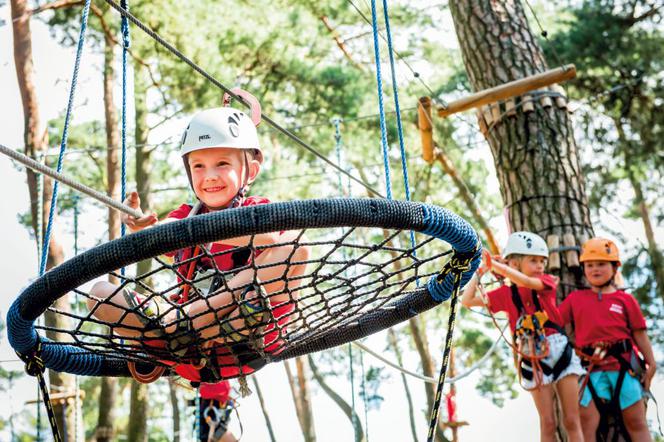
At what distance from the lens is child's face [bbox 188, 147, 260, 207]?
5.57ft

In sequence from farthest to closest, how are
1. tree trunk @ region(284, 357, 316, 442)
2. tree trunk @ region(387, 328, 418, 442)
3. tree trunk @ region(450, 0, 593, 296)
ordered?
tree trunk @ region(387, 328, 418, 442) → tree trunk @ region(284, 357, 316, 442) → tree trunk @ region(450, 0, 593, 296)

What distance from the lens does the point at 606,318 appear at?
125 inches

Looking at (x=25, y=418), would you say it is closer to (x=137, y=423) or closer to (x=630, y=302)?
(x=137, y=423)

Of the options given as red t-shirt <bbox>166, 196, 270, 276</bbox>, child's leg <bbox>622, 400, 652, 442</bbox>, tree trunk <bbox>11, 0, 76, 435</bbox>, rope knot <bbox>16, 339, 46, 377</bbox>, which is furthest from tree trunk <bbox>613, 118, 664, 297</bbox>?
rope knot <bbox>16, 339, 46, 377</bbox>

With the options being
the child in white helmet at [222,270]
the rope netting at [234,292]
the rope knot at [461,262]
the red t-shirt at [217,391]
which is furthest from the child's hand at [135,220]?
the red t-shirt at [217,391]

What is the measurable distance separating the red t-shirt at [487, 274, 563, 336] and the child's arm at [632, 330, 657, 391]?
294 mm

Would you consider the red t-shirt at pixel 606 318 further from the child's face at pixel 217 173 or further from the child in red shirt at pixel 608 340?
the child's face at pixel 217 173

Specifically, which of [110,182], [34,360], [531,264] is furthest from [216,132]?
[110,182]

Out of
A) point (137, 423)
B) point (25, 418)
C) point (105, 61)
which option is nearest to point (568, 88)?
point (105, 61)

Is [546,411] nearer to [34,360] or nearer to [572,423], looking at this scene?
[572,423]

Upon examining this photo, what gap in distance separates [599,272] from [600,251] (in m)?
0.09

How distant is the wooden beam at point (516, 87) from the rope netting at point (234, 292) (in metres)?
2.19

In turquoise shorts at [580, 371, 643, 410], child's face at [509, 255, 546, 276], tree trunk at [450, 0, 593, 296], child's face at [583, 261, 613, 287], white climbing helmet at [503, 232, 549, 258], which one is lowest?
turquoise shorts at [580, 371, 643, 410]

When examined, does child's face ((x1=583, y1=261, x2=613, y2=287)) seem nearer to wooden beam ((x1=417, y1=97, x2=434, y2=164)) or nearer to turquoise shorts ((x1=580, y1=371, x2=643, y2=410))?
turquoise shorts ((x1=580, y1=371, x2=643, y2=410))
